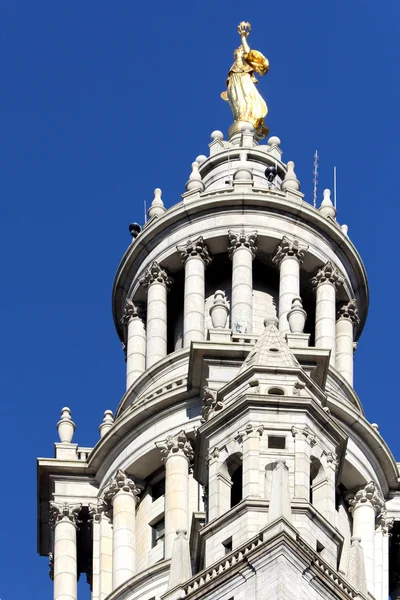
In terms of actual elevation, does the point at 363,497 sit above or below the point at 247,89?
below

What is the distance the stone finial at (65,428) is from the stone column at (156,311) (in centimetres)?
298

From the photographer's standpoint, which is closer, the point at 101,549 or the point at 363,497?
the point at 363,497

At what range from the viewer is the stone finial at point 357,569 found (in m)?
87.6

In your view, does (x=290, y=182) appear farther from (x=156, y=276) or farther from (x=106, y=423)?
(x=106, y=423)

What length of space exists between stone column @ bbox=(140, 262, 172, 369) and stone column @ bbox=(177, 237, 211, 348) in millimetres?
992

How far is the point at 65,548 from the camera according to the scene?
10025 cm

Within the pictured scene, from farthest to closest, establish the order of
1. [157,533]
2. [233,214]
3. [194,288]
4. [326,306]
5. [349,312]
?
[349,312] < [233,214] < [326,306] < [194,288] < [157,533]

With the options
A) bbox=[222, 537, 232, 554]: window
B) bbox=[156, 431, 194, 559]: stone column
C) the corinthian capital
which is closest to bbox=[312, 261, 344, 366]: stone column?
the corinthian capital

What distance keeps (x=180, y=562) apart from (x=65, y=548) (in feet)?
43.3

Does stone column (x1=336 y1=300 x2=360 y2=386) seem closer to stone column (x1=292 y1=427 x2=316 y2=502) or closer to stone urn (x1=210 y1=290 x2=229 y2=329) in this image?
stone urn (x1=210 y1=290 x2=229 y2=329)

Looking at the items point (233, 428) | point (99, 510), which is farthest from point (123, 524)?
point (233, 428)

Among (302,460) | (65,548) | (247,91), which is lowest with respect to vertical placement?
(302,460)

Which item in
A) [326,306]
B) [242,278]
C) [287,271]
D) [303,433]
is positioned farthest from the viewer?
[326,306]

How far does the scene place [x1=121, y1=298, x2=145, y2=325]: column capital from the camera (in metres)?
107
